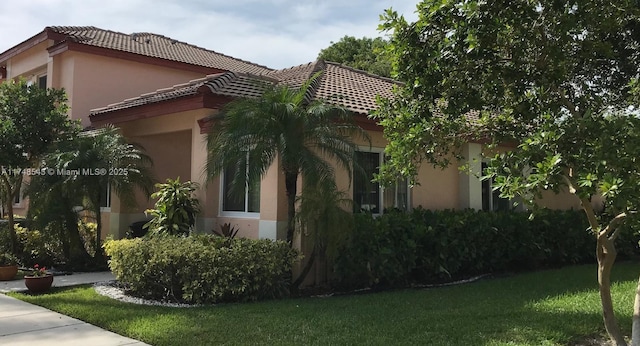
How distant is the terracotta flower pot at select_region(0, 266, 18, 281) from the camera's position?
1067cm

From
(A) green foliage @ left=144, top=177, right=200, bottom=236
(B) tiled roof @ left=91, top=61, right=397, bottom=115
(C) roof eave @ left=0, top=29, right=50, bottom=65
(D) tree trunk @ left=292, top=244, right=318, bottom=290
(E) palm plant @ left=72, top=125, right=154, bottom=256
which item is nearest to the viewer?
(D) tree trunk @ left=292, top=244, right=318, bottom=290

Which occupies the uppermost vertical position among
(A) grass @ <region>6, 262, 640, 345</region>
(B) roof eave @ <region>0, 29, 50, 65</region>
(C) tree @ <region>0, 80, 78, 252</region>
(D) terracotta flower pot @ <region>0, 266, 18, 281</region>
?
(B) roof eave @ <region>0, 29, 50, 65</region>

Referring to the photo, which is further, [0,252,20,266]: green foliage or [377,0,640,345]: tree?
[0,252,20,266]: green foliage

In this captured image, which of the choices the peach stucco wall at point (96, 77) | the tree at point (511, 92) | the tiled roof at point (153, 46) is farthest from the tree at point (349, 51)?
the tree at point (511, 92)

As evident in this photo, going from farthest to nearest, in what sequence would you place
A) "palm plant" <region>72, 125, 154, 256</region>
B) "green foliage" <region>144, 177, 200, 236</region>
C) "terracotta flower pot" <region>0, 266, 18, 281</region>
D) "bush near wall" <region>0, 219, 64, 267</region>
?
"bush near wall" <region>0, 219, 64, 267</region>
"palm plant" <region>72, 125, 154, 256</region>
"terracotta flower pot" <region>0, 266, 18, 281</region>
"green foliage" <region>144, 177, 200, 236</region>

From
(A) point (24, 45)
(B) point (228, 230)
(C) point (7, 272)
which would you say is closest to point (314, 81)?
(B) point (228, 230)

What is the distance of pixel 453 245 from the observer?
427 inches

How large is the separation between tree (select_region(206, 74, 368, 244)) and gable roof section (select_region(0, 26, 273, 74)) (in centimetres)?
960

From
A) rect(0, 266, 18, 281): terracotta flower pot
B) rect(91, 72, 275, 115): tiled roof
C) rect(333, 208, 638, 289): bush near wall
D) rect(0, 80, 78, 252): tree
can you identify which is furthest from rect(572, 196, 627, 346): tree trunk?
rect(0, 80, 78, 252): tree

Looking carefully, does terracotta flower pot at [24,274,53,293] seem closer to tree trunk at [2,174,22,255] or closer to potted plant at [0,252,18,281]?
potted plant at [0,252,18,281]

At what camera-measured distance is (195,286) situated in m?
8.26

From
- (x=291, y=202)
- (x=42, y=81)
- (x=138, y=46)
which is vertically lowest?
(x=291, y=202)

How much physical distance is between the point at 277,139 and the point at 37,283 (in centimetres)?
489

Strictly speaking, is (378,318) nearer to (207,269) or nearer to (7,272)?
(207,269)
